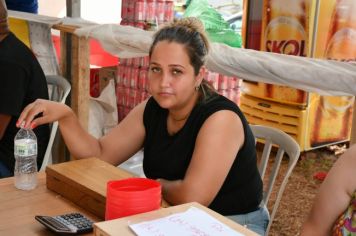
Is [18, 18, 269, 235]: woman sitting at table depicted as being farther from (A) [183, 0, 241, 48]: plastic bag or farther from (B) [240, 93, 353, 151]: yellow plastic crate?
(B) [240, 93, 353, 151]: yellow plastic crate

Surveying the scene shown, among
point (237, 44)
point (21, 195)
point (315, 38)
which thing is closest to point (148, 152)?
point (21, 195)

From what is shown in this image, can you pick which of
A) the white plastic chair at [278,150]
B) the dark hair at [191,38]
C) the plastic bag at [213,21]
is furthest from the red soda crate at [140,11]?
the dark hair at [191,38]

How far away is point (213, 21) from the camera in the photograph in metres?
4.42

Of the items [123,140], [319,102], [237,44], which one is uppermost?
[237,44]

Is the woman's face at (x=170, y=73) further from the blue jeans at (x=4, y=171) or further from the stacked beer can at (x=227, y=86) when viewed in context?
the stacked beer can at (x=227, y=86)

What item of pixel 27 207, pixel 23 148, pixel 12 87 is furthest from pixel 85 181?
pixel 12 87

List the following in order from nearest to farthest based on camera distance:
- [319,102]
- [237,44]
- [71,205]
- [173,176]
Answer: [71,205]
[173,176]
[237,44]
[319,102]

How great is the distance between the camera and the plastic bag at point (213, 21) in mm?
4168

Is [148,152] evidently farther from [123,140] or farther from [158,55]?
[158,55]

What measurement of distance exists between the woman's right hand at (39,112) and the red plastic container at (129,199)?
616mm

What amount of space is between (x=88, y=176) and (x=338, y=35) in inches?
138

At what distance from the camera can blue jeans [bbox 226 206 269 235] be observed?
69.8 inches

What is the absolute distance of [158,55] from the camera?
165cm

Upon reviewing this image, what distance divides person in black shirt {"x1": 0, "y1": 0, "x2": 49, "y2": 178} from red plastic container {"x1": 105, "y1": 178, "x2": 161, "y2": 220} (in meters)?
1.19
